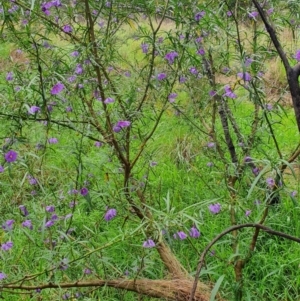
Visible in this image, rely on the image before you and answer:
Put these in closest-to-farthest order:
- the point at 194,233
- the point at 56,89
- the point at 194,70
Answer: the point at 56,89, the point at 194,233, the point at 194,70

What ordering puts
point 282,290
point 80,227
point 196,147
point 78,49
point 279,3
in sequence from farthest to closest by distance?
point 196,147 → point 80,227 → point 279,3 → point 282,290 → point 78,49

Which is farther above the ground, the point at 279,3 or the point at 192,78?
the point at 279,3

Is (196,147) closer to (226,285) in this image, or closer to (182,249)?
A: (182,249)

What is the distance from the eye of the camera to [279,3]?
7.07ft

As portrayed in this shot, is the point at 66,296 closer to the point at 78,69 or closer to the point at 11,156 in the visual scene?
the point at 11,156

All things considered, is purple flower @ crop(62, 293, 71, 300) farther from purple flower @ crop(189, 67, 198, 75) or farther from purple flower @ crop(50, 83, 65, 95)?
purple flower @ crop(189, 67, 198, 75)

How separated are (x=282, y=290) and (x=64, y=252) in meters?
1.02

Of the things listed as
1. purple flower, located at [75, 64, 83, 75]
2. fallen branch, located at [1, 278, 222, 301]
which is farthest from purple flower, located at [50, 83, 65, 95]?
fallen branch, located at [1, 278, 222, 301]

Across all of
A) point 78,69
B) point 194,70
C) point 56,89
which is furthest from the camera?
point 194,70

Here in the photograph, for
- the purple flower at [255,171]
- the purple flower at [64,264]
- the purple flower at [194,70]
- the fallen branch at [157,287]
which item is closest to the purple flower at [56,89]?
the purple flower at [64,264]

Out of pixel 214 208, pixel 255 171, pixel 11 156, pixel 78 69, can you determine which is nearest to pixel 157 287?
pixel 214 208

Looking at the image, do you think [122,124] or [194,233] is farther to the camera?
[194,233]

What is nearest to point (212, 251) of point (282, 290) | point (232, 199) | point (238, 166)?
point (282, 290)

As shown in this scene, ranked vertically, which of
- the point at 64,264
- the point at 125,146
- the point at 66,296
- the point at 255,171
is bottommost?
the point at 66,296
